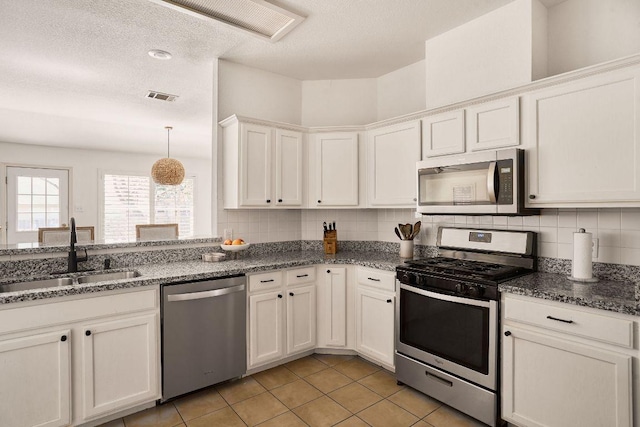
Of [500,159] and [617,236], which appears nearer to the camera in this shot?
[617,236]

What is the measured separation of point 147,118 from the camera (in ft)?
17.3

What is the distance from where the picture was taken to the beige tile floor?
216cm

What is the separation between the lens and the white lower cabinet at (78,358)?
72.5 inches

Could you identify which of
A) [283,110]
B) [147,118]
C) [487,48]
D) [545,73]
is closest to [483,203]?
[545,73]

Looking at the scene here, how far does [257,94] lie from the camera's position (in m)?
3.45

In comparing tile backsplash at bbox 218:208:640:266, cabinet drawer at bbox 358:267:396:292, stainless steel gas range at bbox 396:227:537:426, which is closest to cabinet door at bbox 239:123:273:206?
tile backsplash at bbox 218:208:640:266

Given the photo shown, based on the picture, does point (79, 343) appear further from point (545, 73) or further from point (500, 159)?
point (545, 73)

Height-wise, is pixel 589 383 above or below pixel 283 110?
below

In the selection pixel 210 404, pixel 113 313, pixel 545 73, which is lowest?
pixel 210 404

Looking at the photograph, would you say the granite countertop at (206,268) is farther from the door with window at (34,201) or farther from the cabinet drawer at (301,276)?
the door with window at (34,201)

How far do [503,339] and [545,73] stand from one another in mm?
1756

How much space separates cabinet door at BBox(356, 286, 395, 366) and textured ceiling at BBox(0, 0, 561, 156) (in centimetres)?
203

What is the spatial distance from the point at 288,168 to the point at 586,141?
218 cm

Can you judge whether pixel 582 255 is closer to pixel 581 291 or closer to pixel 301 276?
Answer: pixel 581 291
